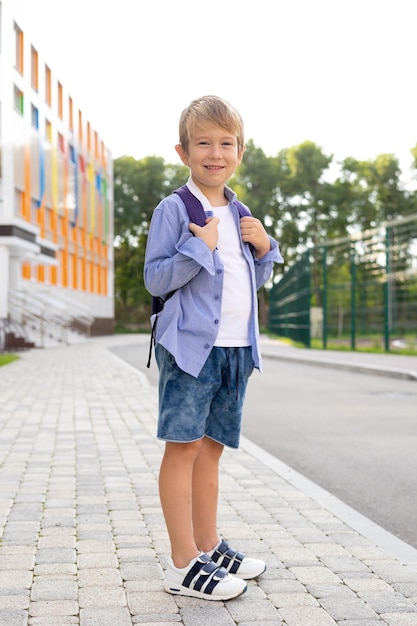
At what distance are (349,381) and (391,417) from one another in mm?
5231

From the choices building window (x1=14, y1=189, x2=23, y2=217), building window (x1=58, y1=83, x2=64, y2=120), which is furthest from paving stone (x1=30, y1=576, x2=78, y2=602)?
building window (x1=58, y1=83, x2=64, y2=120)

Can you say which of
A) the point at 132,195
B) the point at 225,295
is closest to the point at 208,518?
the point at 225,295

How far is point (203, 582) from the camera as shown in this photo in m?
3.30

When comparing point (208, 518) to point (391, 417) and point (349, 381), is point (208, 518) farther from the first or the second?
point (349, 381)

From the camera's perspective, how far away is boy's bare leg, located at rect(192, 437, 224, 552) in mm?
3541

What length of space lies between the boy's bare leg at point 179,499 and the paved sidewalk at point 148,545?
170 millimetres

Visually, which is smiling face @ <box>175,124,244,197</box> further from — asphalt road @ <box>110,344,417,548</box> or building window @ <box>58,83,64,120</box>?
building window @ <box>58,83,64,120</box>

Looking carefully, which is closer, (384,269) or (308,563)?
(308,563)

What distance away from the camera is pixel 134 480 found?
18.9 feet

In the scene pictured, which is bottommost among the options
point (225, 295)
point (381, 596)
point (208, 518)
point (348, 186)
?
point (381, 596)

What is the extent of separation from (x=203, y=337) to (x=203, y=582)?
866 millimetres

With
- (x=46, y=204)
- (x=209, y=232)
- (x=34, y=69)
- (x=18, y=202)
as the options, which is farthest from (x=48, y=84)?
(x=209, y=232)

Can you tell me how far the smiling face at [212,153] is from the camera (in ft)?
11.1

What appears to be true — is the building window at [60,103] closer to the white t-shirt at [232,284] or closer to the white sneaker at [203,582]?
the white t-shirt at [232,284]
